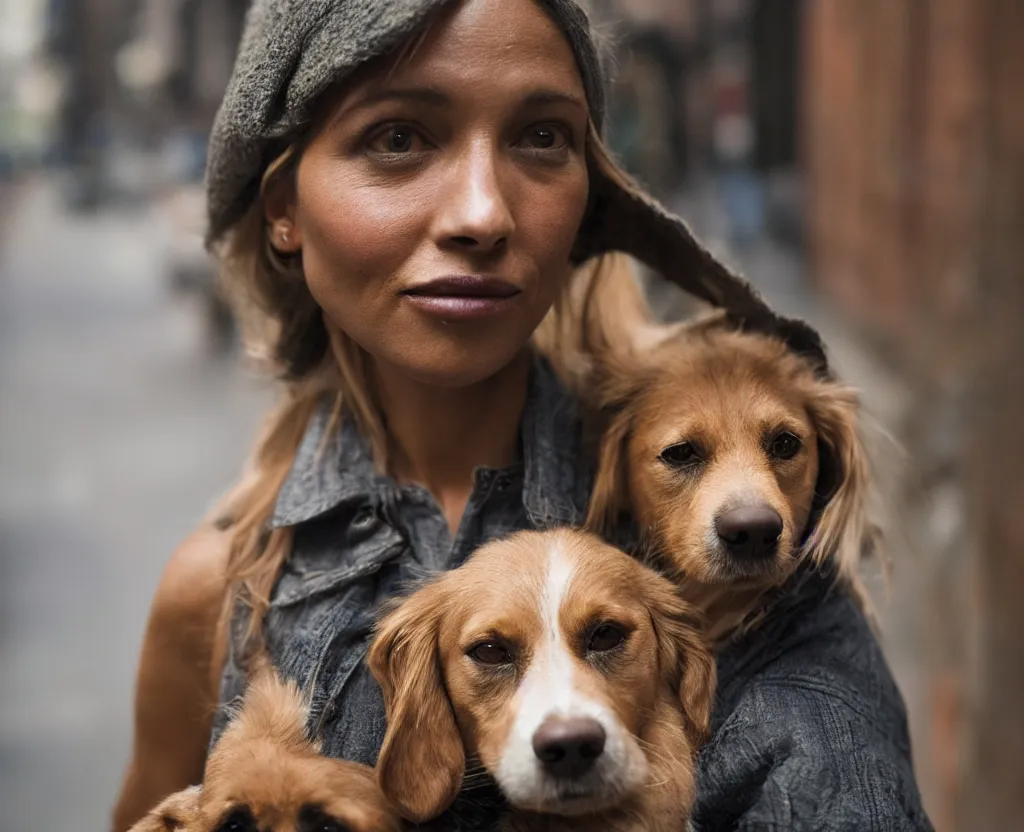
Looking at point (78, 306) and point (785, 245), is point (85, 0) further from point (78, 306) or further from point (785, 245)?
point (785, 245)

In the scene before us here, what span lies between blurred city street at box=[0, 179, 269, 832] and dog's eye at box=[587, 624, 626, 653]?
2.83 meters

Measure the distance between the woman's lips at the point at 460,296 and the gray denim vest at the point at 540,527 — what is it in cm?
20

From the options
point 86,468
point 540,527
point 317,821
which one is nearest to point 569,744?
point 317,821

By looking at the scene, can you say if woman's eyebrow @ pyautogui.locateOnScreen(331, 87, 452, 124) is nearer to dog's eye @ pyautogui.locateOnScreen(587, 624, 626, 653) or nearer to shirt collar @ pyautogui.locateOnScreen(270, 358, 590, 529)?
shirt collar @ pyautogui.locateOnScreen(270, 358, 590, 529)

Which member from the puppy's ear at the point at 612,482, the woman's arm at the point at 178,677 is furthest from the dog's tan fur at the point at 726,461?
the woman's arm at the point at 178,677

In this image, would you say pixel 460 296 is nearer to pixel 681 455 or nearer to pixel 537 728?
pixel 681 455

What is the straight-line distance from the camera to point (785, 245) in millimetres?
7570

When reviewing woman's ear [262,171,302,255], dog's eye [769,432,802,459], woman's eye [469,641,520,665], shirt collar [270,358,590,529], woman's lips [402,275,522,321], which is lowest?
woman's eye [469,641,520,665]

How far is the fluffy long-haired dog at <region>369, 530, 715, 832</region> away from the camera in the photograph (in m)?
1.08

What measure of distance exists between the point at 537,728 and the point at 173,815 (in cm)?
43

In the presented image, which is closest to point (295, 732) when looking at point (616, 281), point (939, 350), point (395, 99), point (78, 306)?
point (395, 99)

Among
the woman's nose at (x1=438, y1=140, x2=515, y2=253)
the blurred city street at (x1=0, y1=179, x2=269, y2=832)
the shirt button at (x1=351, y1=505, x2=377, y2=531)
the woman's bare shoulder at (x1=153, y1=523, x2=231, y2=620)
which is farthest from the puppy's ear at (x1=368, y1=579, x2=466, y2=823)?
the blurred city street at (x1=0, y1=179, x2=269, y2=832)

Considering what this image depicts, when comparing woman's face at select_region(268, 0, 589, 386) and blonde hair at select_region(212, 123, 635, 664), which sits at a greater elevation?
woman's face at select_region(268, 0, 589, 386)

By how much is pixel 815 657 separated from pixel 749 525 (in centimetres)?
22
